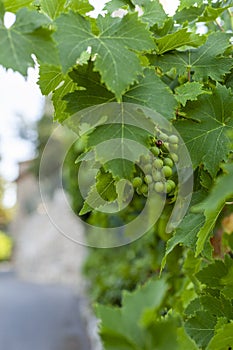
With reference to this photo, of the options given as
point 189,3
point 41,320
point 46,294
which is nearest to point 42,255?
point 46,294

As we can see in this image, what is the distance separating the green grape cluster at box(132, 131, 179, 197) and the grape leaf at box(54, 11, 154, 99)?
0.37ft

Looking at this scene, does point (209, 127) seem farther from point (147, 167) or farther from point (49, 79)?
point (49, 79)

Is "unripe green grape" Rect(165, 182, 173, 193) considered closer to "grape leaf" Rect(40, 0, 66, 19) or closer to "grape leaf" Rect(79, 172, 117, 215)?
"grape leaf" Rect(79, 172, 117, 215)

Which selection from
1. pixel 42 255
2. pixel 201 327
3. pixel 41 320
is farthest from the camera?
pixel 42 255

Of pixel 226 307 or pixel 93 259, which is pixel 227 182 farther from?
pixel 93 259

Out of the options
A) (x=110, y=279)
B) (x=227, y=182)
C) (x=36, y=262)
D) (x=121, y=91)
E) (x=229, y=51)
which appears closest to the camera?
(x=227, y=182)

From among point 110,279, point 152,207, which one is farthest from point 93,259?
point 152,207

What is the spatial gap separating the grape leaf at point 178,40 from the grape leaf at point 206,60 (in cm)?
2

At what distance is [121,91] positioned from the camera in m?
0.57

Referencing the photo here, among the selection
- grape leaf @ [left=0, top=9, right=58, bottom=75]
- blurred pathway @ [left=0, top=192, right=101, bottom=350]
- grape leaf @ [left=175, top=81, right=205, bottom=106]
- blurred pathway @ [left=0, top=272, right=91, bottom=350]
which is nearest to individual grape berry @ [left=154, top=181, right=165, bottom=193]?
grape leaf @ [left=175, top=81, right=205, bottom=106]

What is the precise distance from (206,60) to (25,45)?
32 cm

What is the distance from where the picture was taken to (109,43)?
0.60 meters

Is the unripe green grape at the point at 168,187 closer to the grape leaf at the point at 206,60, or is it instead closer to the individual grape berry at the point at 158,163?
the individual grape berry at the point at 158,163

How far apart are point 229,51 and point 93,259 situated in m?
5.29
